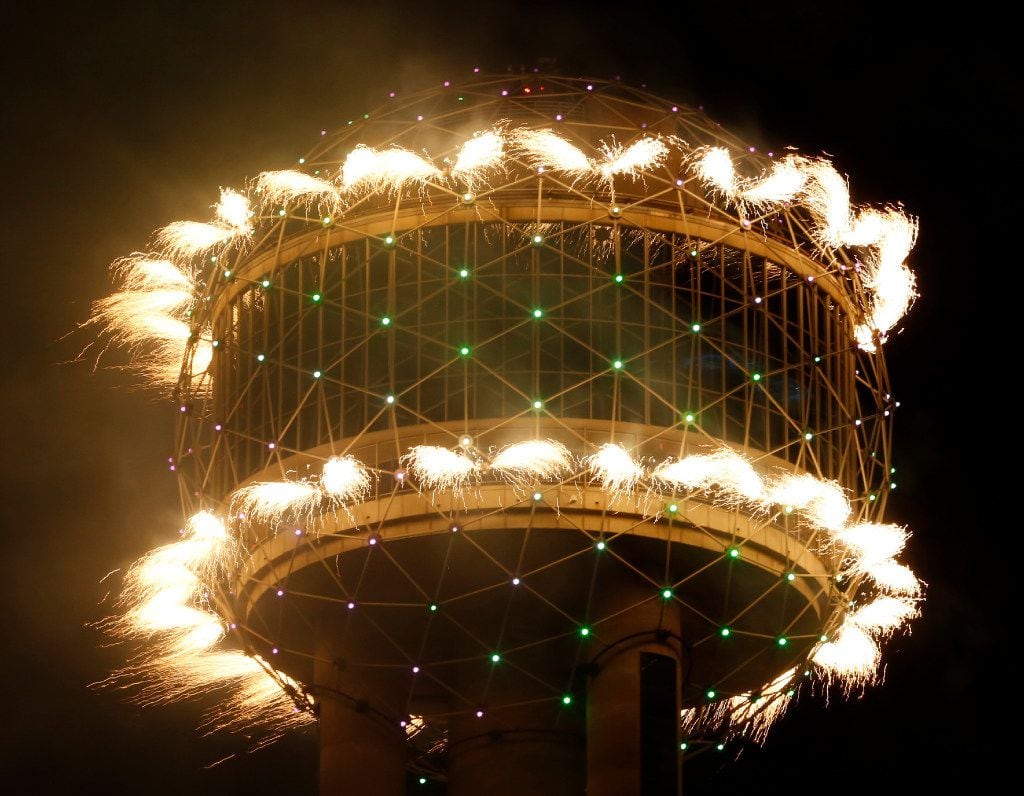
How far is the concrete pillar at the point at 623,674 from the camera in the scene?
1608 inches

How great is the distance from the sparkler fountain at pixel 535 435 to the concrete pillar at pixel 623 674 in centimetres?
5

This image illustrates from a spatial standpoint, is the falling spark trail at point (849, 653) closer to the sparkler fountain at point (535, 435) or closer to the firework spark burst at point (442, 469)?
the sparkler fountain at point (535, 435)

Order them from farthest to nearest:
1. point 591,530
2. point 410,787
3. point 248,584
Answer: point 410,787
point 248,584
point 591,530

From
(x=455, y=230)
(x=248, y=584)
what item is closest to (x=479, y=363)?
(x=455, y=230)

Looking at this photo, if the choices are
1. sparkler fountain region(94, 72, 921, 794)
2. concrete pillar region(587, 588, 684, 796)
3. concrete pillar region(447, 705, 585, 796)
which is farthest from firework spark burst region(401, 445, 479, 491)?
concrete pillar region(447, 705, 585, 796)

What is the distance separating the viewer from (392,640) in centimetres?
4203

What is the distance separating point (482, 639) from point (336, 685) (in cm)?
263

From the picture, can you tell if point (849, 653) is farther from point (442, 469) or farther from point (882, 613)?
point (442, 469)

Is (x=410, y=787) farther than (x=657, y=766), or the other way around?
(x=410, y=787)

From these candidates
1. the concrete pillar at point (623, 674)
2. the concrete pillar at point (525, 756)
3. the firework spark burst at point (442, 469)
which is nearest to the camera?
the firework spark burst at point (442, 469)

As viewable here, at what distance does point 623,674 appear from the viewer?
135ft

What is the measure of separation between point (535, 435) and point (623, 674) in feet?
13.1

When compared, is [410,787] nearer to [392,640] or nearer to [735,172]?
[392,640]

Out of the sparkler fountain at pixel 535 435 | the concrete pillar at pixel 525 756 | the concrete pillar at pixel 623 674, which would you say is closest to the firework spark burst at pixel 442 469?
the sparkler fountain at pixel 535 435
